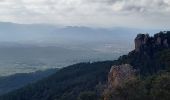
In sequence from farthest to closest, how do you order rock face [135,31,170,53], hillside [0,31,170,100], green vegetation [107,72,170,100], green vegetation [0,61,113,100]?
rock face [135,31,170,53]
green vegetation [0,61,113,100]
hillside [0,31,170,100]
green vegetation [107,72,170,100]

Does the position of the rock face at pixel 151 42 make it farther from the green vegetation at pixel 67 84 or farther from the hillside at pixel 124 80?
the green vegetation at pixel 67 84

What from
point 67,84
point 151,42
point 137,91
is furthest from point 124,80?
point 67,84

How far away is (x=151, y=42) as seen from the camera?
10369 centimetres

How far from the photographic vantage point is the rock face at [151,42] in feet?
331

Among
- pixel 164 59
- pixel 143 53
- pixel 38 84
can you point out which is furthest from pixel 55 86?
pixel 164 59

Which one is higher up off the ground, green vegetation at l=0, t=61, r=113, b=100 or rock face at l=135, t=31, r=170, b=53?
rock face at l=135, t=31, r=170, b=53

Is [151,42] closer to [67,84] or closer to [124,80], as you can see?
[67,84]

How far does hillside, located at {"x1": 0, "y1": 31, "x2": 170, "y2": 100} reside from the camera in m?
41.9

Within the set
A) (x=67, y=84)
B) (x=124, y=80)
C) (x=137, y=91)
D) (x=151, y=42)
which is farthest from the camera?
(x=67, y=84)

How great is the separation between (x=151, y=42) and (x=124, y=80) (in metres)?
59.4

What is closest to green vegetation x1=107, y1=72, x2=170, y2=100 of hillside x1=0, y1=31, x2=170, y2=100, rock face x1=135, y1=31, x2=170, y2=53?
hillside x1=0, y1=31, x2=170, y2=100

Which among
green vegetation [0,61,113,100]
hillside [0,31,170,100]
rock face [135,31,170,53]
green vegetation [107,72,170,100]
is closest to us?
green vegetation [107,72,170,100]

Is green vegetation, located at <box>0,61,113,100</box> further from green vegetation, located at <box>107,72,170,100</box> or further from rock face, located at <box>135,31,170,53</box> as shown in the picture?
green vegetation, located at <box>107,72,170,100</box>

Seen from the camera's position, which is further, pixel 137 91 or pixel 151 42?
pixel 151 42
